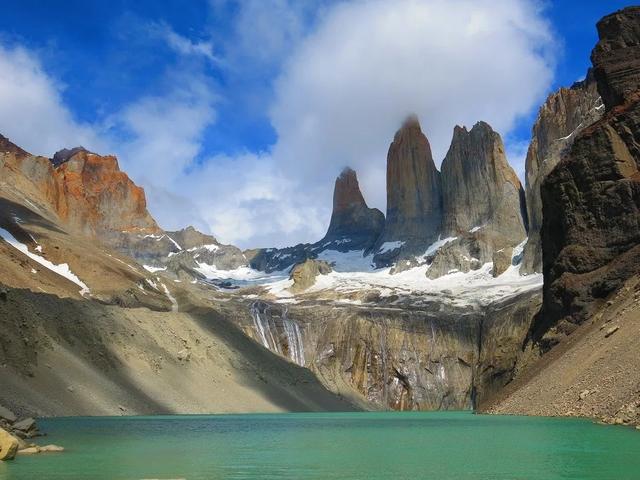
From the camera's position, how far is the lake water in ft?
70.5

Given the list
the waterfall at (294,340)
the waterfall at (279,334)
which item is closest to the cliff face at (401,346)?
the waterfall at (279,334)

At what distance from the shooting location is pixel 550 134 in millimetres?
188750

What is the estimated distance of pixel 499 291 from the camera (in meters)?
172

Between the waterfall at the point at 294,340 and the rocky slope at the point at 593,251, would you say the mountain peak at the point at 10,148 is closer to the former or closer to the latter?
the waterfall at the point at 294,340

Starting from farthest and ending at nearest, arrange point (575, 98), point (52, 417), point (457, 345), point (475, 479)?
point (575, 98), point (457, 345), point (52, 417), point (475, 479)

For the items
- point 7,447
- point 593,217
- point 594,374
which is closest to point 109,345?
point 593,217

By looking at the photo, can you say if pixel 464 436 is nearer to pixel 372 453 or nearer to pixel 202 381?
pixel 372 453

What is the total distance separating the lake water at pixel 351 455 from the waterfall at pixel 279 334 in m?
107

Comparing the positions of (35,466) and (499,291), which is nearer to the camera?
(35,466)

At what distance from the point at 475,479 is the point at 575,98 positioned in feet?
578

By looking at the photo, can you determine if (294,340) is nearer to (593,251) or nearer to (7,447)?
(593,251)

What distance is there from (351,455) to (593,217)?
42.4m

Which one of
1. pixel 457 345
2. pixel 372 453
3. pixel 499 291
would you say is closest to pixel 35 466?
pixel 372 453

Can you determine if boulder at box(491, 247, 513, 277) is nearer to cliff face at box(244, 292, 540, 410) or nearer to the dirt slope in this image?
cliff face at box(244, 292, 540, 410)
